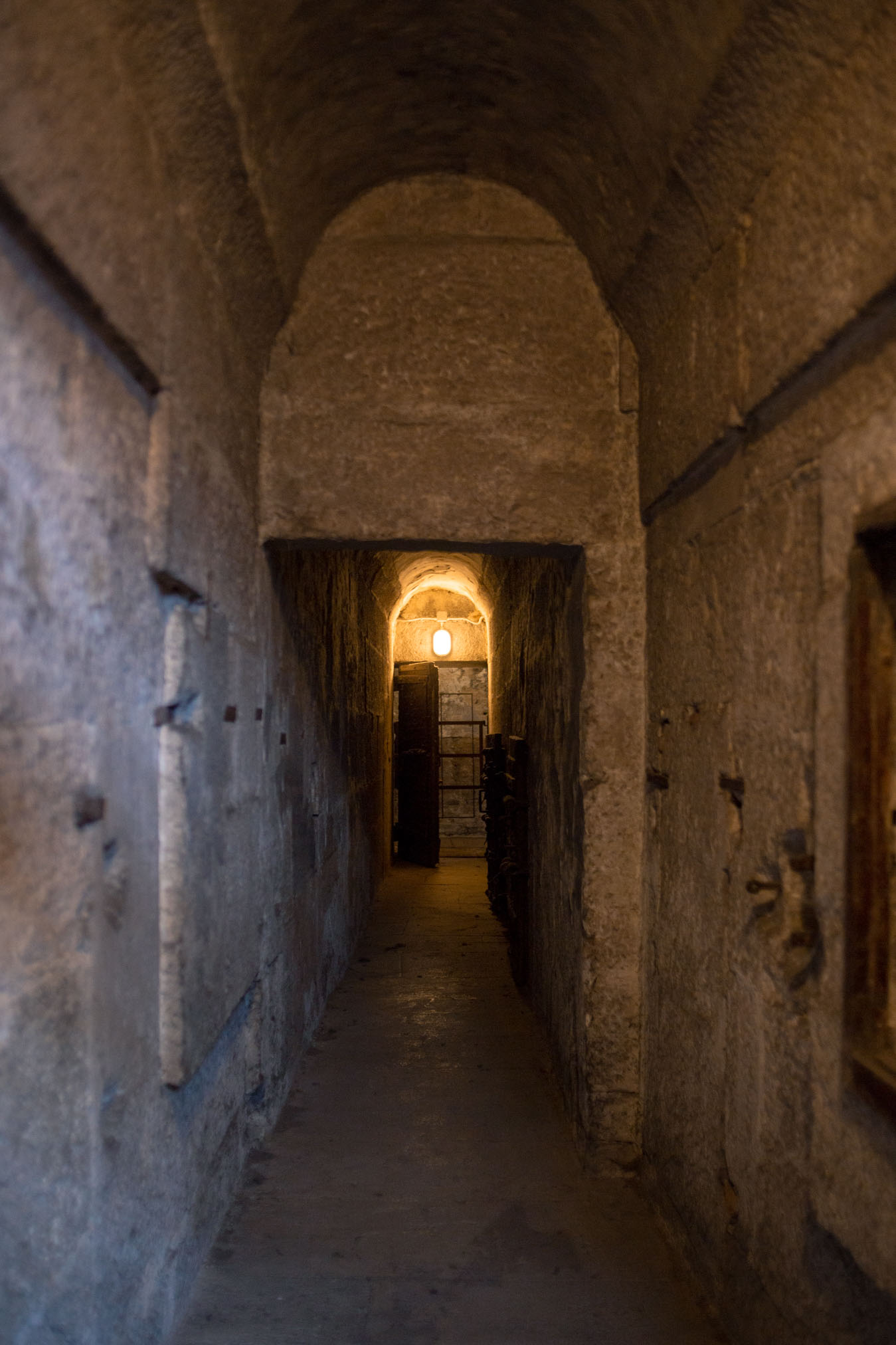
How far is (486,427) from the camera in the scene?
2.92m

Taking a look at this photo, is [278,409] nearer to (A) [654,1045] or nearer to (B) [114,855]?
(B) [114,855]

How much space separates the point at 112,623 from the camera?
1.64 m

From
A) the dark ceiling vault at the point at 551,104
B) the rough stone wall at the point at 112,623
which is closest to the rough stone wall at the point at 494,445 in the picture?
the dark ceiling vault at the point at 551,104

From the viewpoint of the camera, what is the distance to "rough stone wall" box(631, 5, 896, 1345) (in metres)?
1.49

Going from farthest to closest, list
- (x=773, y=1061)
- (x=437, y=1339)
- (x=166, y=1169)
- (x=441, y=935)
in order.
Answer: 1. (x=441, y=935)
2. (x=437, y=1339)
3. (x=166, y=1169)
4. (x=773, y=1061)

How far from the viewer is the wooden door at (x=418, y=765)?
9.02 m

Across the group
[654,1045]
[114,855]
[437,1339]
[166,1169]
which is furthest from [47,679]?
[654,1045]

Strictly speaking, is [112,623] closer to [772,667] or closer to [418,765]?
[772,667]

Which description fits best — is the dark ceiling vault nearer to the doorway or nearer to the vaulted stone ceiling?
the vaulted stone ceiling

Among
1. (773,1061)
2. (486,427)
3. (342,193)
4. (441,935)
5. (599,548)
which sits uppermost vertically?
(342,193)

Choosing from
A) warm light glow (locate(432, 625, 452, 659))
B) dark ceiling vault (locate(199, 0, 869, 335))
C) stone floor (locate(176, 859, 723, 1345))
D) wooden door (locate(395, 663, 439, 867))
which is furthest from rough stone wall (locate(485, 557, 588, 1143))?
warm light glow (locate(432, 625, 452, 659))

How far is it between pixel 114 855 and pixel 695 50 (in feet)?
7.02

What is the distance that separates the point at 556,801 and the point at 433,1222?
5.36 ft

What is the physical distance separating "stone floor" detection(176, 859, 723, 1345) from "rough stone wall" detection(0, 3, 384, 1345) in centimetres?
25
